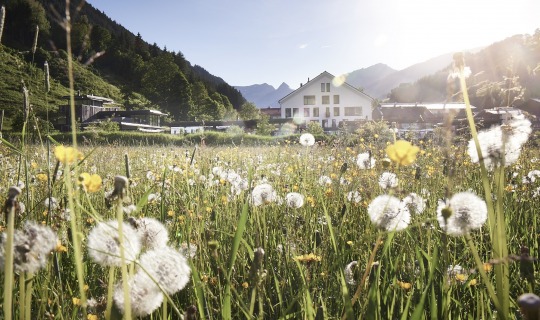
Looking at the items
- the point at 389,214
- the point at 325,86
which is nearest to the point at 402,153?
the point at 389,214

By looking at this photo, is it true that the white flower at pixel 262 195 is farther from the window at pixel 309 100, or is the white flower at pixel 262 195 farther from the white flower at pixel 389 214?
the window at pixel 309 100

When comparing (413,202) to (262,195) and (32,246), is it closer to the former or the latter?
(262,195)

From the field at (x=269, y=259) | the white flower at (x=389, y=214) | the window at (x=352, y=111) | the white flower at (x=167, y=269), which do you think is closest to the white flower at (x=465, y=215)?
the field at (x=269, y=259)

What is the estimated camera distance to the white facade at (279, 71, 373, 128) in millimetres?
70125

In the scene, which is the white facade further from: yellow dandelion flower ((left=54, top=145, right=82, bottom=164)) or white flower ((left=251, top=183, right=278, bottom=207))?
yellow dandelion flower ((left=54, top=145, right=82, bottom=164))

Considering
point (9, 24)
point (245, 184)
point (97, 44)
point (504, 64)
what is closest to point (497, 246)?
point (504, 64)

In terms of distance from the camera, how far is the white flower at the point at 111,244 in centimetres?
98

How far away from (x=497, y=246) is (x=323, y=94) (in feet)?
235

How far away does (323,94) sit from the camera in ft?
233

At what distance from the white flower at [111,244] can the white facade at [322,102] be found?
6935 cm

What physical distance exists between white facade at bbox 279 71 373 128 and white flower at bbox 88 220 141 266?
69351mm

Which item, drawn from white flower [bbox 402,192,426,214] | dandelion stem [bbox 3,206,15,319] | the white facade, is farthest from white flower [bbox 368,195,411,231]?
the white facade

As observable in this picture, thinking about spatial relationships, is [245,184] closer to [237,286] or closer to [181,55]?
[237,286]

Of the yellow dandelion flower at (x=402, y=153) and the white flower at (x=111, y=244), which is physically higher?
the yellow dandelion flower at (x=402, y=153)
